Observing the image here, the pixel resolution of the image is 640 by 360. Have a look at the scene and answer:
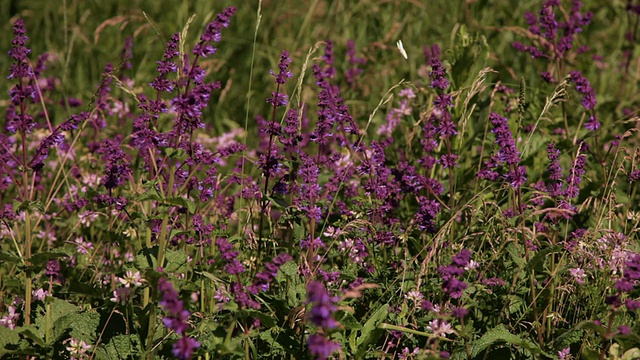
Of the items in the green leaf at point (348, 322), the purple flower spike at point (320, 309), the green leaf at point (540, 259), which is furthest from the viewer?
the green leaf at point (540, 259)

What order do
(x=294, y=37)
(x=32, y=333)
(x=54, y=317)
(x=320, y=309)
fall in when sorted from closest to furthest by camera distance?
(x=320, y=309), (x=32, y=333), (x=54, y=317), (x=294, y=37)

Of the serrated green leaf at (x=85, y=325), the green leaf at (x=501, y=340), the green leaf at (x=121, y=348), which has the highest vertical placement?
the serrated green leaf at (x=85, y=325)

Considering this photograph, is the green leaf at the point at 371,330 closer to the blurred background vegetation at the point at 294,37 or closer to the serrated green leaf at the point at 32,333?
the serrated green leaf at the point at 32,333

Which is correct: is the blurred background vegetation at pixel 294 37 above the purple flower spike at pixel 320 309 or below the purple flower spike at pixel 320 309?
below

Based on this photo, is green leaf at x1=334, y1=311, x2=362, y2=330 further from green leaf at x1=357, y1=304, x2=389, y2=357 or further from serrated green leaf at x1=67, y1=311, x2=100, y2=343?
serrated green leaf at x1=67, y1=311, x2=100, y2=343

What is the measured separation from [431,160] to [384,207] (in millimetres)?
406

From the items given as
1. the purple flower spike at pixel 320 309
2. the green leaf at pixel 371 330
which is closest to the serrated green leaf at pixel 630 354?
the green leaf at pixel 371 330

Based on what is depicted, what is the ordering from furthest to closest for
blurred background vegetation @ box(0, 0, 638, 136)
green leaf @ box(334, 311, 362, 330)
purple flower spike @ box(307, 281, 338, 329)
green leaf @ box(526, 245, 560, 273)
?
blurred background vegetation @ box(0, 0, 638, 136) → green leaf @ box(526, 245, 560, 273) → green leaf @ box(334, 311, 362, 330) → purple flower spike @ box(307, 281, 338, 329)

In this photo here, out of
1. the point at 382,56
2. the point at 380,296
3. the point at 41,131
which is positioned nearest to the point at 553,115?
the point at 382,56

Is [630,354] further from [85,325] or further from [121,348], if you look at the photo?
[85,325]

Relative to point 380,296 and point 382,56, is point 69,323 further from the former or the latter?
point 382,56

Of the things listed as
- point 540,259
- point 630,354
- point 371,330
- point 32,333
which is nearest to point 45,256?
point 32,333

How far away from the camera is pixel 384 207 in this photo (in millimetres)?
3434

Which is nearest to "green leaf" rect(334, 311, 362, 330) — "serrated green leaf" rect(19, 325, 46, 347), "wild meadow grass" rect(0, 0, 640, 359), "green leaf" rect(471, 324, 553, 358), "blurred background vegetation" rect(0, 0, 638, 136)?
"wild meadow grass" rect(0, 0, 640, 359)
